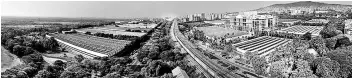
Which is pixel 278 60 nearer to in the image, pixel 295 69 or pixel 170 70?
pixel 295 69

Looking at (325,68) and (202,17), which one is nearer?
(325,68)

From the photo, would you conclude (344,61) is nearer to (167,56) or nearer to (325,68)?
(325,68)

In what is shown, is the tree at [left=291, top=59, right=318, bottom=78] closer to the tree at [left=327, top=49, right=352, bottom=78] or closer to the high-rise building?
the tree at [left=327, top=49, right=352, bottom=78]

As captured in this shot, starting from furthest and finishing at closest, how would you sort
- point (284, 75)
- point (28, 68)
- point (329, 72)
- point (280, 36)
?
1. point (280, 36)
2. point (28, 68)
3. point (329, 72)
4. point (284, 75)

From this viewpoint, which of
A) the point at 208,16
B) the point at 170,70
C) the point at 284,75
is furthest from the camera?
the point at 208,16

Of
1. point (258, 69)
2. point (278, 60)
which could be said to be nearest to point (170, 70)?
point (258, 69)

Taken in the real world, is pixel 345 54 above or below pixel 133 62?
above

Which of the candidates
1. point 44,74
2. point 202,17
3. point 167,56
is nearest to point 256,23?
point 167,56

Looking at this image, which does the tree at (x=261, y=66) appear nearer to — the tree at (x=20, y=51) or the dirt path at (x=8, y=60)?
the dirt path at (x=8, y=60)
